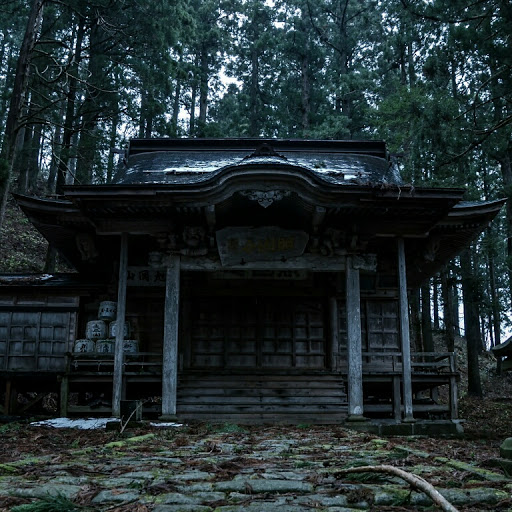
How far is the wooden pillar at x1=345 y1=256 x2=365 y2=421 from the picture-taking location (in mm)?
11680

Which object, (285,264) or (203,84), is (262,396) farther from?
(203,84)

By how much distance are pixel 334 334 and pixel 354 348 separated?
311 cm

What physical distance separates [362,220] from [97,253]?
21.8ft

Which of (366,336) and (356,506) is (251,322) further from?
(356,506)

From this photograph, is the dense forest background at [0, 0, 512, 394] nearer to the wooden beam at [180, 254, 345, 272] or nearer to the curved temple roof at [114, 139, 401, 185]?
the curved temple roof at [114, 139, 401, 185]

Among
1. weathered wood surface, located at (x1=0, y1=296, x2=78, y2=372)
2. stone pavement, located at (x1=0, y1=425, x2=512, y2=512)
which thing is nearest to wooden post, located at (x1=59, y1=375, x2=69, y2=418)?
weathered wood surface, located at (x1=0, y1=296, x2=78, y2=372)

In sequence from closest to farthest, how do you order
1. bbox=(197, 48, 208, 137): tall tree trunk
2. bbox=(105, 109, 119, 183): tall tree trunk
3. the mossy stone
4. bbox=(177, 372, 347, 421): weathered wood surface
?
the mossy stone → bbox=(177, 372, 347, 421): weathered wood surface → bbox=(105, 109, 119, 183): tall tree trunk → bbox=(197, 48, 208, 137): tall tree trunk

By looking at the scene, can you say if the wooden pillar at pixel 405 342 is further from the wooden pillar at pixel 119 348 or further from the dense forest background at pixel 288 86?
the wooden pillar at pixel 119 348

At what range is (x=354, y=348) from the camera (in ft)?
39.4

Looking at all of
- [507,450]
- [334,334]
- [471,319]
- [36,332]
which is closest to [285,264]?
[334,334]

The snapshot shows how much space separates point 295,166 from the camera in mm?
11242

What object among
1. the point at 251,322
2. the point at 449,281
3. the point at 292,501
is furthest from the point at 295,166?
the point at 449,281

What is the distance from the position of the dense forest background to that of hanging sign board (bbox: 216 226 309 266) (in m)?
4.13

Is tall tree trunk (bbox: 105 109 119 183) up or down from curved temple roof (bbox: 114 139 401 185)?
up
